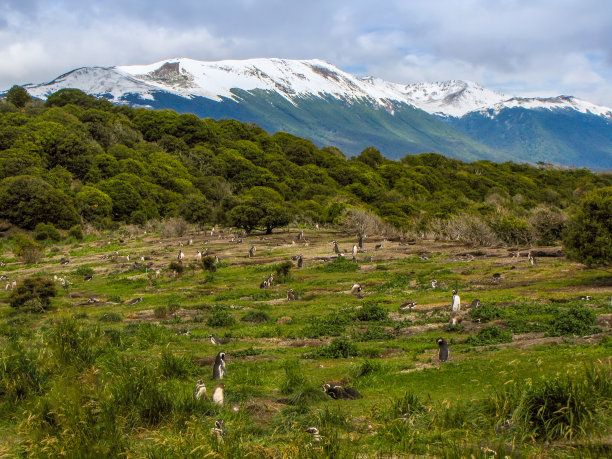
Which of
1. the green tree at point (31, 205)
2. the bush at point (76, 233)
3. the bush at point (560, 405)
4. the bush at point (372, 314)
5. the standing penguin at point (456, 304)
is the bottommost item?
the bush at point (372, 314)

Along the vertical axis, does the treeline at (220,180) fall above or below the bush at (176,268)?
above

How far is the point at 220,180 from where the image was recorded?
7025cm

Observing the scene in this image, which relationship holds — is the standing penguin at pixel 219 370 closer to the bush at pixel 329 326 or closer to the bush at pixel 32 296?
the bush at pixel 329 326

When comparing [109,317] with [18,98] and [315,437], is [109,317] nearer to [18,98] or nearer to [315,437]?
[315,437]

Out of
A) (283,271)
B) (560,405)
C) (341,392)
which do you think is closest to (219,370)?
(341,392)

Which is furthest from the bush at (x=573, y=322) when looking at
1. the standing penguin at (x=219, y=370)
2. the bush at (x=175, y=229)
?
the bush at (x=175, y=229)

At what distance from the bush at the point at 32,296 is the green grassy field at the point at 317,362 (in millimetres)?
536

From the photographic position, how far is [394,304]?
58.2 feet

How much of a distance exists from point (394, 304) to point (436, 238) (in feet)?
74.3

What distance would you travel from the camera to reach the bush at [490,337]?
12.0 metres

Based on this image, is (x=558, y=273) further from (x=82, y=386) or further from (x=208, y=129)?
(x=208, y=129)

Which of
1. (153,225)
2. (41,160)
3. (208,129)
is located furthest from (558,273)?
(208,129)

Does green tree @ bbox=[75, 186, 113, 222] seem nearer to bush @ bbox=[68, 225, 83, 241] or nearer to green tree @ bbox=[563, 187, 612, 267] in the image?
bush @ bbox=[68, 225, 83, 241]

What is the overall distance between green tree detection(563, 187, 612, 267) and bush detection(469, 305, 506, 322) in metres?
6.22
